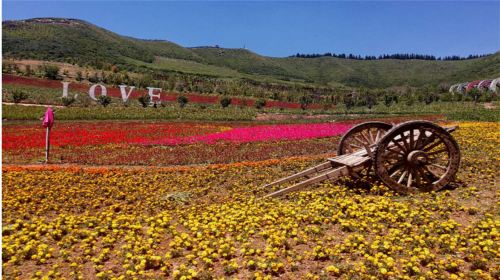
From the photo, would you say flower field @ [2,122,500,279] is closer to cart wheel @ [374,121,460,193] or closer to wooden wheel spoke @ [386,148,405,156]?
cart wheel @ [374,121,460,193]

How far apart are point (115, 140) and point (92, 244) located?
17.0 m

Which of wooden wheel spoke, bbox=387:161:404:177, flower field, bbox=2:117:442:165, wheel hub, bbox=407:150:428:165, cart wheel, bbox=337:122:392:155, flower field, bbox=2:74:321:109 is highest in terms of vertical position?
flower field, bbox=2:74:321:109

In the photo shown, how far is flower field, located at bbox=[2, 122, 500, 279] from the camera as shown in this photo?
541cm

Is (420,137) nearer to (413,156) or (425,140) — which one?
(425,140)

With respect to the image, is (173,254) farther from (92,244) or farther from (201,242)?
(92,244)

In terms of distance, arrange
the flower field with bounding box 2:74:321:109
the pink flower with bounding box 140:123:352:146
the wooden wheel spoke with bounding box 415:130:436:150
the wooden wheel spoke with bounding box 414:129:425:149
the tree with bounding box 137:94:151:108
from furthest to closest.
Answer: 1. the flower field with bounding box 2:74:321:109
2. the tree with bounding box 137:94:151:108
3. the pink flower with bounding box 140:123:352:146
4. the wooden wheel spoke with bounding box 415:130:436:150
5. the wooden wheel spoke with bounding box 414:129:425:149

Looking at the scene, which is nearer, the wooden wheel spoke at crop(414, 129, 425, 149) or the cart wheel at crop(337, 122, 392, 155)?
the wooden wheel spoke at crop(414, 129, 425, 149)

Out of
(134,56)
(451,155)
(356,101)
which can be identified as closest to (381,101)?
(356,101)

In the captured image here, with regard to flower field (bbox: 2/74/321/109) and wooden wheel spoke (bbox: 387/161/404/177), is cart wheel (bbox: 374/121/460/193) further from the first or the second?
flower field (bbox: 2/74/321/109)

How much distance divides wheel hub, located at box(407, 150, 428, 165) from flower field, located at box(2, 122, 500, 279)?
2.31ft

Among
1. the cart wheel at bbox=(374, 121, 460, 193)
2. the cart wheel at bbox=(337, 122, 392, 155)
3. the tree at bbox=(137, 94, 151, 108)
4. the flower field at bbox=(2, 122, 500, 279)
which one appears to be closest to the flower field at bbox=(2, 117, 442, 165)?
the flower field at bbox=(2, 122, 500, 279)

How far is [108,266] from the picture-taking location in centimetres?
600

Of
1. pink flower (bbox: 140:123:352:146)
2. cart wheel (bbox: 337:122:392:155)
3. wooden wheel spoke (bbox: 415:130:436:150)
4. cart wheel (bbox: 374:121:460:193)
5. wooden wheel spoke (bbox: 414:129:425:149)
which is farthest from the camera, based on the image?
pink flower (bbox: 140:123:352:146)

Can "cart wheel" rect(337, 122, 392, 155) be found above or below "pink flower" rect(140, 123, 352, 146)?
above
